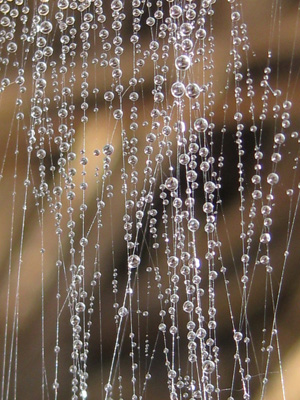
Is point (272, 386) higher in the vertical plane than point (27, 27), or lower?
lower

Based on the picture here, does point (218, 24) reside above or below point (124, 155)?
above

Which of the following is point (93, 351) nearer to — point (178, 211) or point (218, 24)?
point (178, 211)

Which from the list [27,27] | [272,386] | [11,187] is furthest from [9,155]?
[272,386]

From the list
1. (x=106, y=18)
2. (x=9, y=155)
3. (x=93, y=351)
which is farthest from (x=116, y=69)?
(x=93, y=351)

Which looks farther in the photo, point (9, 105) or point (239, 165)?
point (9, 105)

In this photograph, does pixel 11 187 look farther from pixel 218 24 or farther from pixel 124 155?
pixel 218 24

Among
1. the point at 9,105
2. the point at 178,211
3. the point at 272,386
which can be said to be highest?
the point at 9,105
